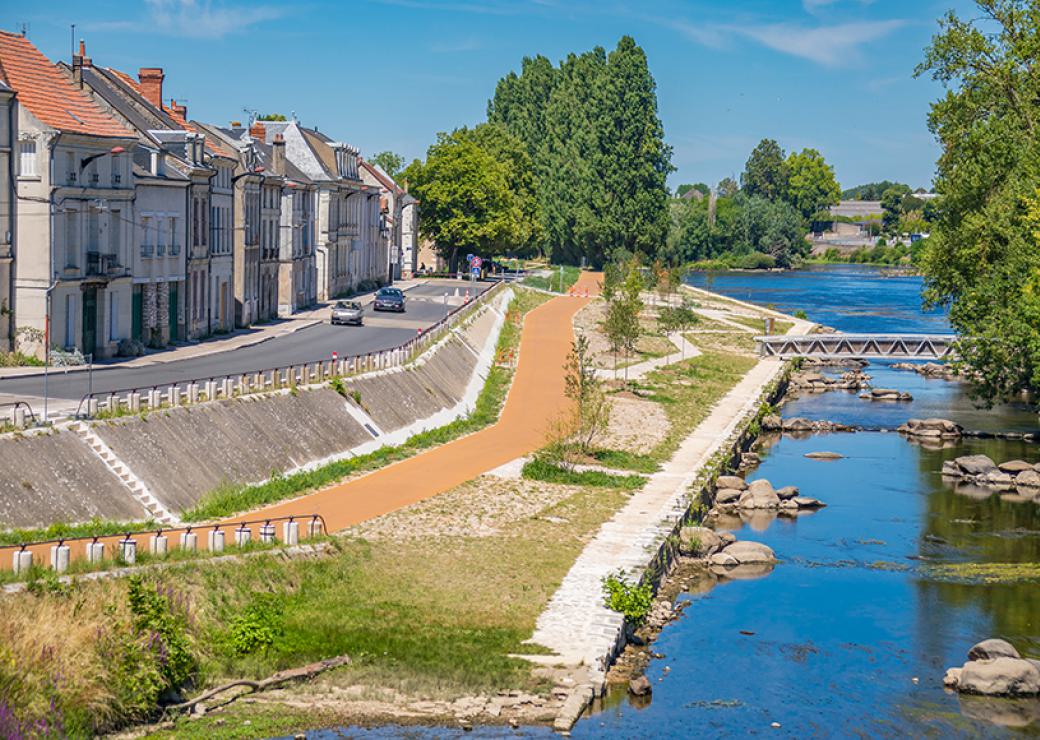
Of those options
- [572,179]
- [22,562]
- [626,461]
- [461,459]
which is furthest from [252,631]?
[572,179]

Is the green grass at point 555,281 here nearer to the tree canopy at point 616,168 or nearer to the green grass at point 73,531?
the tree canopy at point 616,168

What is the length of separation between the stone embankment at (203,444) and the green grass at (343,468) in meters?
0.42

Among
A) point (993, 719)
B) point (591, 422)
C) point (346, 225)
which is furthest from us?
point (346, 225)

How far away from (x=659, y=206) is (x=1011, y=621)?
10714 centimetres

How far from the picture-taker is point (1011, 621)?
38.1 m

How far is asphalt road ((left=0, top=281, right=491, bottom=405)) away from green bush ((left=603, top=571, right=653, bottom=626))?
17626mm

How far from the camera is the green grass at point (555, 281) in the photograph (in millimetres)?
127000

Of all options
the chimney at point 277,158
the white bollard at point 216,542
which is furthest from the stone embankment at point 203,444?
the chimney at point 277,158

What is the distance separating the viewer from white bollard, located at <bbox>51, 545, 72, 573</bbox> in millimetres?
29234

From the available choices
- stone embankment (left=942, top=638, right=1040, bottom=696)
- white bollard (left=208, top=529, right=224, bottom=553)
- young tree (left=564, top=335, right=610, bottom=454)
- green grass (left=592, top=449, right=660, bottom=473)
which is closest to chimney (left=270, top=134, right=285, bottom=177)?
young tree (left=564, top=335, right=610, bottom=454)

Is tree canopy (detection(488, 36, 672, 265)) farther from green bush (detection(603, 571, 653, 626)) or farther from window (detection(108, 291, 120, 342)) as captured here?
green bush (detection(603, 571, 653, 626))

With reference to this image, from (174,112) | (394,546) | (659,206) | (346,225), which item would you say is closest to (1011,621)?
(394,546)

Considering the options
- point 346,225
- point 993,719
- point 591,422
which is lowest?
point 993,719

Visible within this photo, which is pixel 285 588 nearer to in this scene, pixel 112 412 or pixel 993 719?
pixel 112 412
